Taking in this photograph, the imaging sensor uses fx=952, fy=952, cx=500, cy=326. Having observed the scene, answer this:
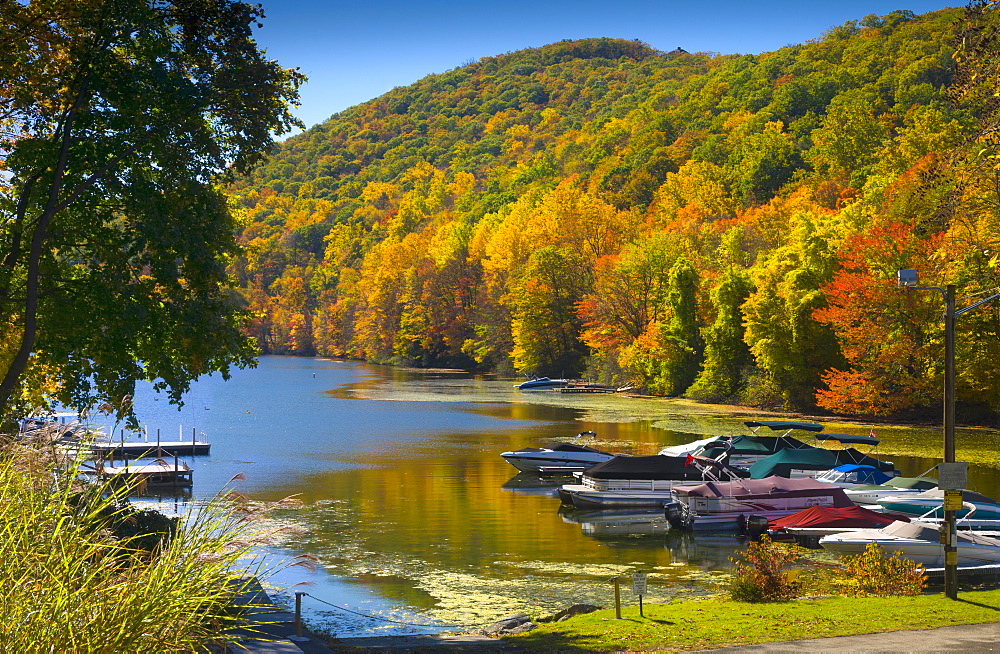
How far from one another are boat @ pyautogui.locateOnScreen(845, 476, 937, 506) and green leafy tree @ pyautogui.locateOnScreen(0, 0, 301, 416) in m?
21.1

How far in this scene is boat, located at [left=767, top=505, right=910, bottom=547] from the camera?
28.1 m

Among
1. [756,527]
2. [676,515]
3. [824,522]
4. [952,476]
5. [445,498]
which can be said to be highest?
[952,476]

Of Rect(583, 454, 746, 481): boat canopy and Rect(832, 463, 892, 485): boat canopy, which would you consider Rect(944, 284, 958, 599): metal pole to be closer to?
Rect(583, 454, 746, 481): boat canopy

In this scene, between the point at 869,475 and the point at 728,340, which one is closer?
the point at 869,475

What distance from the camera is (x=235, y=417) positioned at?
68.7 m

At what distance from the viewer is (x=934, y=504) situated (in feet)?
99.8

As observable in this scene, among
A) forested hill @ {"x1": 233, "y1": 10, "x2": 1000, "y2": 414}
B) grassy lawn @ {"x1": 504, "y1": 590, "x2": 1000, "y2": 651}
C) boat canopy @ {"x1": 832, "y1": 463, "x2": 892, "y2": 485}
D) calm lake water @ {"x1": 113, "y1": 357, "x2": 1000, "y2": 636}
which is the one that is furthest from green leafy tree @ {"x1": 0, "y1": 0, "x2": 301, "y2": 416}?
boat canopy @ {"x1": 832, "y1": 463, "x2": 892, "y2": 485}

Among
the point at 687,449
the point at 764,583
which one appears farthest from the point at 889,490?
the point at 764,583

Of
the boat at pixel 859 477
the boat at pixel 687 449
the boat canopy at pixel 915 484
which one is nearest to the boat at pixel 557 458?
the boat at pixel 687 449

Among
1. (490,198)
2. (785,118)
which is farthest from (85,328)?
(490,198)

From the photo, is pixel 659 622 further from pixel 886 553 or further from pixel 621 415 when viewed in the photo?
pixel 621 415

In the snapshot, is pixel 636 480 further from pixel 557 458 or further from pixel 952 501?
pixel 952 501

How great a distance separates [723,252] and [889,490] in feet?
174

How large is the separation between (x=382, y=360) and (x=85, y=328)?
121177mm
